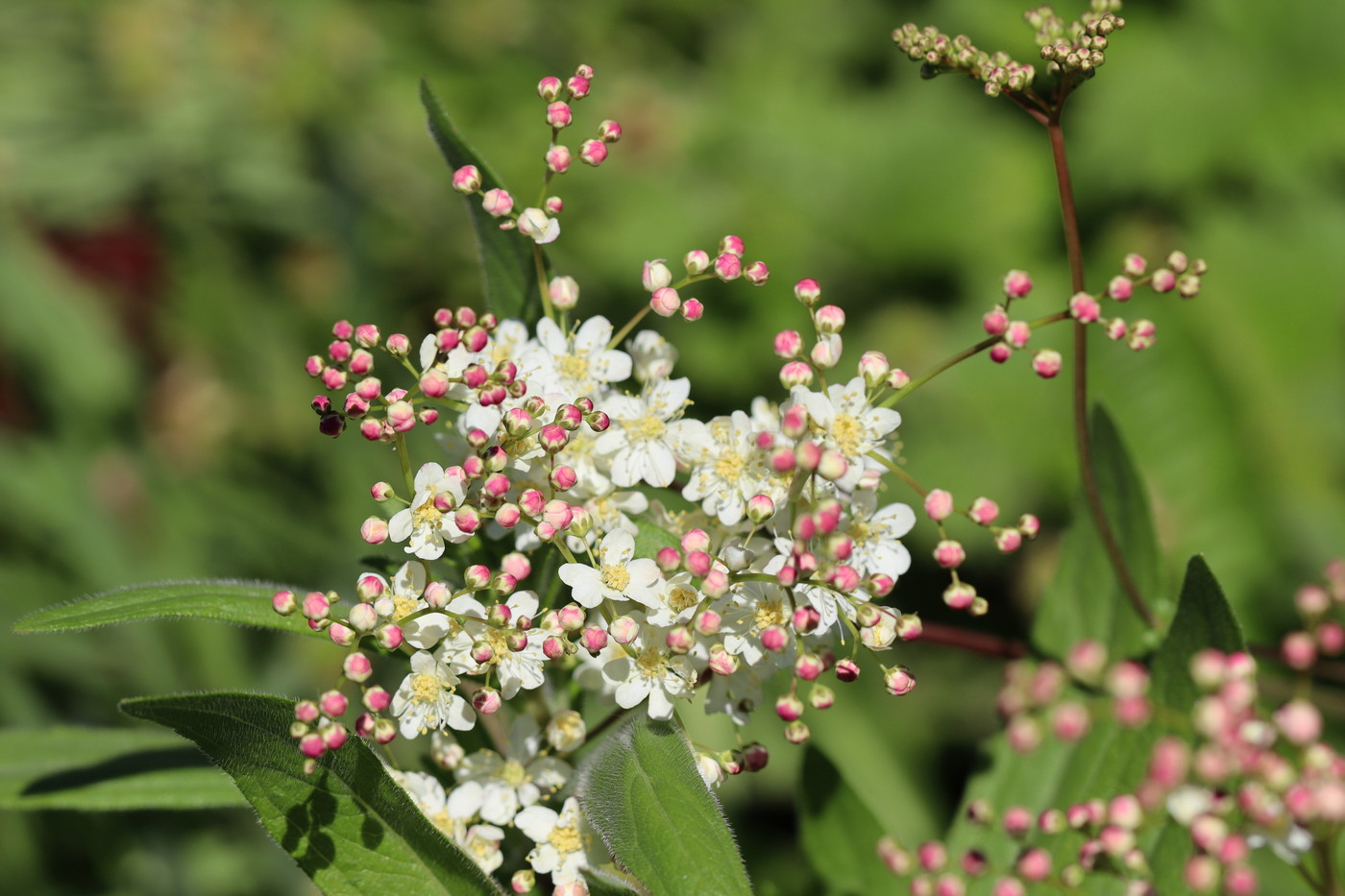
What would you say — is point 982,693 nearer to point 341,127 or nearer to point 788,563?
point 788,563

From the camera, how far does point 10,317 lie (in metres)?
4.36

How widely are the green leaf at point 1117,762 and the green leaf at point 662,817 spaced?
46 cm

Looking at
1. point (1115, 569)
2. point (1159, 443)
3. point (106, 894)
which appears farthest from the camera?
Answer: point (1159, 443)

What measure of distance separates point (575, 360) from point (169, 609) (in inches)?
22.8

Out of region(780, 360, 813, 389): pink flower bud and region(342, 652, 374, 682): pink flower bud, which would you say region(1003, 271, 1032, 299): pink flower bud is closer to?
region(780, 360, 813, 389): pink flower bud

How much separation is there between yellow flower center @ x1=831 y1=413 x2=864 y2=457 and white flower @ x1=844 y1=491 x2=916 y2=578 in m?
0.07

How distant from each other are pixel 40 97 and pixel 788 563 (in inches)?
203

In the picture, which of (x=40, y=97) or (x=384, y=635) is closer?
(x=384, y=635)

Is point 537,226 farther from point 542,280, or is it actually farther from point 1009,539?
point 1009,539

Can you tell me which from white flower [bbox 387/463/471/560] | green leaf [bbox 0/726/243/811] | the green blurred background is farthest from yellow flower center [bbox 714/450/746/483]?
the green blurred background

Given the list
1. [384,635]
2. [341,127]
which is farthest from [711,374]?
[384,635]

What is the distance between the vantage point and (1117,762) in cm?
159

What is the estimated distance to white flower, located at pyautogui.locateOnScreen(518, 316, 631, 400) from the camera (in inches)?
56.6

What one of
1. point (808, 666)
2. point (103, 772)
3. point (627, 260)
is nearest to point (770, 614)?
point (808, 666)
